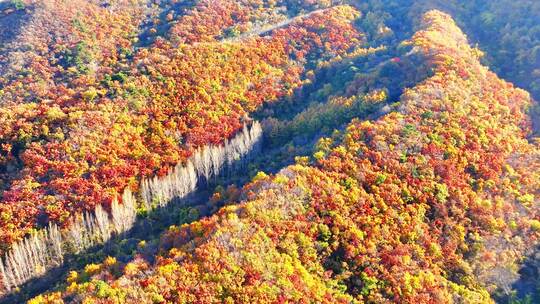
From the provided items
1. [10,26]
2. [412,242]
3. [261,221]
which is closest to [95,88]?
[10,26]

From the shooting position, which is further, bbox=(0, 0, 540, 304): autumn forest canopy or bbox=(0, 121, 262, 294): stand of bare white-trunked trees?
bbox=(0, 121, 262, 294): stand of bare white-trunked trees

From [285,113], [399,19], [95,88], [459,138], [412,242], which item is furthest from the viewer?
[399,19]

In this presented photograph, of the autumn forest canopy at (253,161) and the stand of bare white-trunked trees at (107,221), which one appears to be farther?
the stand of bare white-trunked trees at (107,221)

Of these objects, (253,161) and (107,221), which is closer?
(107,221)

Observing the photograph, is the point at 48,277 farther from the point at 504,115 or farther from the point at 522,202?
the point at 504,115
